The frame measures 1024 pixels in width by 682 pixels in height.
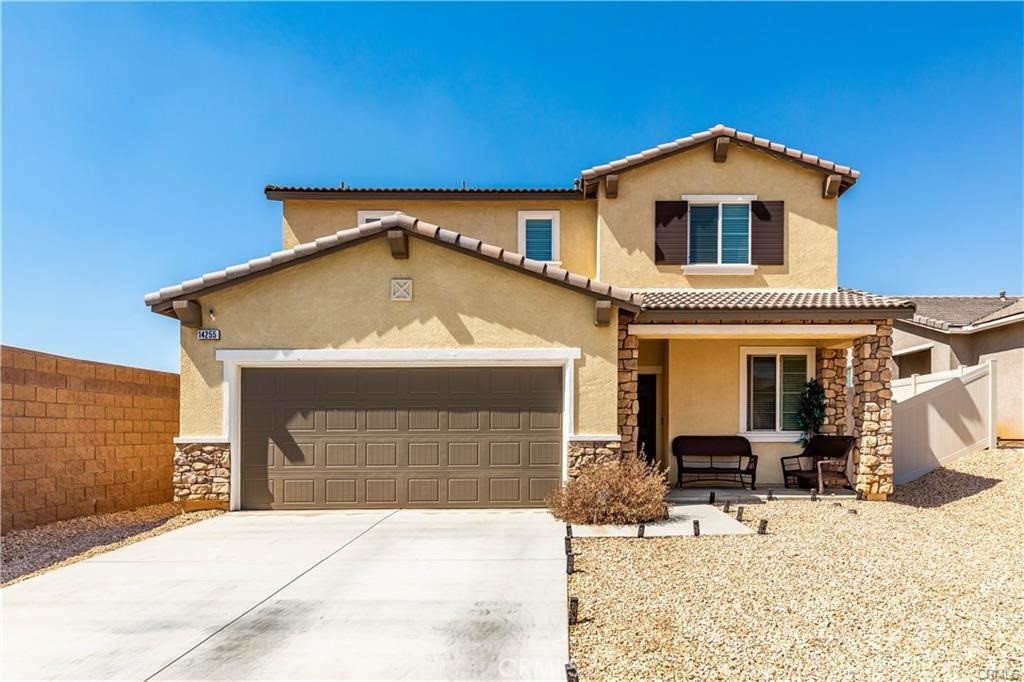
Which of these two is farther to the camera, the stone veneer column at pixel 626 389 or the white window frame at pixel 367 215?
the white window frame at pixel 367 215

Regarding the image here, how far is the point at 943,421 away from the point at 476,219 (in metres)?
11.6

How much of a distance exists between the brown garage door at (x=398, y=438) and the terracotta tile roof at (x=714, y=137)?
17.0 ft

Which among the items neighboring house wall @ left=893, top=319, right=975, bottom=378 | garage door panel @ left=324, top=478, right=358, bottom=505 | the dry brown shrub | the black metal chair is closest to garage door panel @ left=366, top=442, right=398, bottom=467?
garage door panel @ left=324, top=478, right=358, bottom=505

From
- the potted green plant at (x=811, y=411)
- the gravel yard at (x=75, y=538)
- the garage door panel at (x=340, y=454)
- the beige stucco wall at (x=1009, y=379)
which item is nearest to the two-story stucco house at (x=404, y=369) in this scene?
the garage door panel at (x=340, y=454)

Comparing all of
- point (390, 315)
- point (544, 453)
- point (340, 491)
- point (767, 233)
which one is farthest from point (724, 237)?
point (340, 491)

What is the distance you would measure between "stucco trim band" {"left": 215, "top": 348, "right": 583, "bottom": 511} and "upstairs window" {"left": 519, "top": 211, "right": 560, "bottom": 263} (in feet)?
15.6

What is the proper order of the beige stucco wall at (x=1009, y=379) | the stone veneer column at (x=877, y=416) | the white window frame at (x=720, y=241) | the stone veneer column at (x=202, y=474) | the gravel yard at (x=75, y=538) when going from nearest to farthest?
the gravel yard at (x=75, y=538), the stone veneer column at (x=202, y=474), the stone veneer column at (x=877, y=416), the white window frame at (x=720, y=241), the beige stucco wall at (x=1009, y=379)

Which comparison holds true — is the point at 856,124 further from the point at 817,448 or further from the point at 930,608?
the point at 930,608

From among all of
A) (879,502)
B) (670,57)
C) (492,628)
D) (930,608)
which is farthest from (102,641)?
(670,57)

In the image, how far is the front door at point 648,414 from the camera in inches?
597

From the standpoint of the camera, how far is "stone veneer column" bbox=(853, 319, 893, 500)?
41.2 ft

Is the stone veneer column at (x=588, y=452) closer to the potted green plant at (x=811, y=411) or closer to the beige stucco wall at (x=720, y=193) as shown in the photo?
the beige stucco wall at (x=720, y=193)

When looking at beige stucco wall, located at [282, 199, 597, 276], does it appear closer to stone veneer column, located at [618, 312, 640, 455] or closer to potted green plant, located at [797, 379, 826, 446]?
stone veneer column, located at [618, 312, 640, 455]

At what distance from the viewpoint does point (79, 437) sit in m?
11.4
